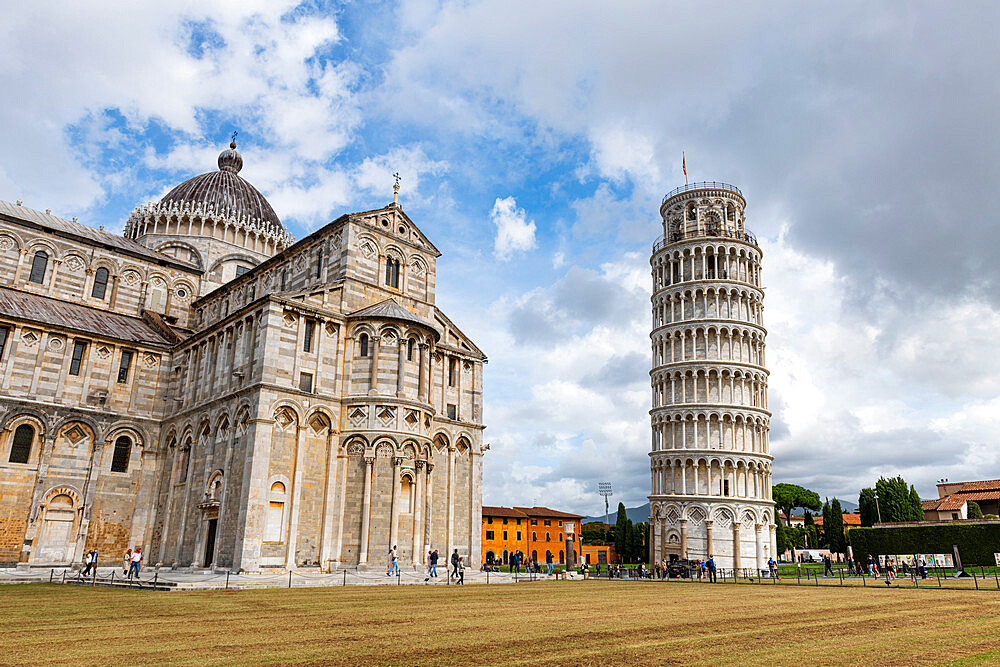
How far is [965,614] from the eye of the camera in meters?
15.9

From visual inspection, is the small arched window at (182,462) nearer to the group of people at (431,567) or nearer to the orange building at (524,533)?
the group of people at (431,567)

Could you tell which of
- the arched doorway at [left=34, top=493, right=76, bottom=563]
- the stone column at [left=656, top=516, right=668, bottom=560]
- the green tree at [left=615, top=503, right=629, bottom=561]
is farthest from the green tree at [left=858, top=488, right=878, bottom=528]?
the arched doorway at [left=34, top=493, right=76, bottom=563]

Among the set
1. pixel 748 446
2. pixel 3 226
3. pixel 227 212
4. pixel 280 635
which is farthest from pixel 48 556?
pixel 748 446

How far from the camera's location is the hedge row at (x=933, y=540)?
181 feet

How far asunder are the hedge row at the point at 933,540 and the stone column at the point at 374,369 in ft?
162

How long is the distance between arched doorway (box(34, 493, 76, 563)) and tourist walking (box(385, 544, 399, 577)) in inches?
703

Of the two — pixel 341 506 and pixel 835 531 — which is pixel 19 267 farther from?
pixel 835 531

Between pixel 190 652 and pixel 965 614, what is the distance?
16239mm

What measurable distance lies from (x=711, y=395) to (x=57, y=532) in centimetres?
4691

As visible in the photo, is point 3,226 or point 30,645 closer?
point 30,645

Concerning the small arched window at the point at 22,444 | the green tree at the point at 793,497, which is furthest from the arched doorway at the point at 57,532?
→ the green tree at the point at 793,497

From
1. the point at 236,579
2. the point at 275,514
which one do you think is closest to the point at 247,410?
the point at 275,514

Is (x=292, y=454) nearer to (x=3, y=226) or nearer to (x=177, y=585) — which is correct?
(x=177, y=585)

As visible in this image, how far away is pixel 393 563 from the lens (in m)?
30.3
